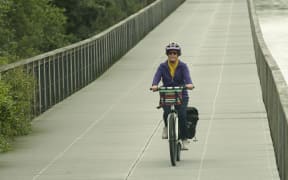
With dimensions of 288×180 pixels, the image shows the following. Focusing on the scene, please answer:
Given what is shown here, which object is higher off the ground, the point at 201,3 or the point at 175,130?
the point at 175,130

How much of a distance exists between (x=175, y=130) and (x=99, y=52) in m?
21.6

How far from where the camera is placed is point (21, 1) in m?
54.6

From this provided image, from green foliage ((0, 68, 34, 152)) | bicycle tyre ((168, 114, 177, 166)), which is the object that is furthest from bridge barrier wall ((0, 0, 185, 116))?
bicycle tyre ((168, 114, 177, 166))

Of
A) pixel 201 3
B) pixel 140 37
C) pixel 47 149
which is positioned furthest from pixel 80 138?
pixel 201 3

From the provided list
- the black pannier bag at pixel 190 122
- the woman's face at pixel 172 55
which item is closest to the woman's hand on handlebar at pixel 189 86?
the woman's face at pixel 172 55

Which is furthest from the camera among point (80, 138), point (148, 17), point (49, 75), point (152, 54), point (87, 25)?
point (87, 25)

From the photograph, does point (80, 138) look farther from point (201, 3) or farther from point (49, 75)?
point (201, 3)

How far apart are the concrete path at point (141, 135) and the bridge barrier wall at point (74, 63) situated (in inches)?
14.1

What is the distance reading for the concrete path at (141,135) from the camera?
15312mm

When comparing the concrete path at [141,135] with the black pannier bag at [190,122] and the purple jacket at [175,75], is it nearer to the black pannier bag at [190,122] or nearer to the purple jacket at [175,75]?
the black pannier bag at [190,122]

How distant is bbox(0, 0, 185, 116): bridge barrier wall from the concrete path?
0.36m

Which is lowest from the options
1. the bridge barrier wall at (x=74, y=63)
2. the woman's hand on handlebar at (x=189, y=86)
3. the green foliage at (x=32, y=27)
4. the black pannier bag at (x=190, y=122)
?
the green foliage at (x=32, y=27)

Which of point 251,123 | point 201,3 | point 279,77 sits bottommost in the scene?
point 201,3

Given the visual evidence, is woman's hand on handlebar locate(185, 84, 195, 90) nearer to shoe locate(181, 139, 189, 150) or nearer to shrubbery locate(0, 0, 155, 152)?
shoe locate(181, 139, 189, 150)
